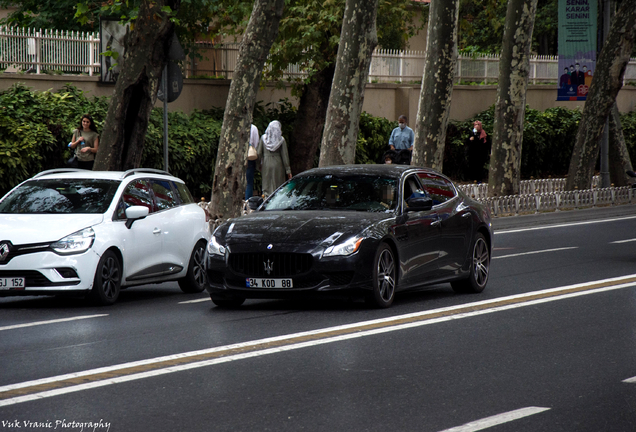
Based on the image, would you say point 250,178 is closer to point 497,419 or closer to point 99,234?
point 99,234

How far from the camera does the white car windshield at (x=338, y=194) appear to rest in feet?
37.7

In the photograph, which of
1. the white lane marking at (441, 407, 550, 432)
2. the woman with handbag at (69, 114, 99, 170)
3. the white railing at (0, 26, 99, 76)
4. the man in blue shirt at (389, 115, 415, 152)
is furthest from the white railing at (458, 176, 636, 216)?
the white lane marking at (441, 407, 550, 432)

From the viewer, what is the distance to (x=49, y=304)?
1172 centimetres

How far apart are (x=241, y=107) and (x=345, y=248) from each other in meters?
9.24

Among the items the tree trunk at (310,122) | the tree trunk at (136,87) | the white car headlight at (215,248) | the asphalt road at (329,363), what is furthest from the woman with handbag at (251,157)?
the white car headlight at (215,248)

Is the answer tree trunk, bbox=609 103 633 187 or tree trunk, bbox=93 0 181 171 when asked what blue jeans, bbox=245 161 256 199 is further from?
tree trunk, bbox=609 103 633 187

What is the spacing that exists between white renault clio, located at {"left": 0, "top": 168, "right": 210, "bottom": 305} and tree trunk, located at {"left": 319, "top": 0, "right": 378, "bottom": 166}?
7.75 m

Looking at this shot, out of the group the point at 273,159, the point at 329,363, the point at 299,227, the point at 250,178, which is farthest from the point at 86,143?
the point at 329,363

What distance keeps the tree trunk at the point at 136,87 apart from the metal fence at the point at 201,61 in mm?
8758

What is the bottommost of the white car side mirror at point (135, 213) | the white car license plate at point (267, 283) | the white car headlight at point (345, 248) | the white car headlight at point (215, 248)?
the white car license plate at point (267, 283)

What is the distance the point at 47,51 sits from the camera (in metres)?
25.9

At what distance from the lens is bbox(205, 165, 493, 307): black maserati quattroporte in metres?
10.4

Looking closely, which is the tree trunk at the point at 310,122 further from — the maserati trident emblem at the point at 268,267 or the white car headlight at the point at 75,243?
the maserati trident emblem at the point at 268,267

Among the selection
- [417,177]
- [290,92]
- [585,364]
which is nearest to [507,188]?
[290,92]
